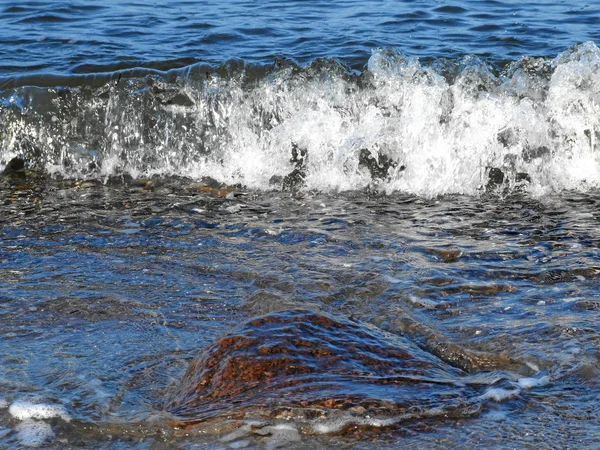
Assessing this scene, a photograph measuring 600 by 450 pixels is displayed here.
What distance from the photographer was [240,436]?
2957 millimetres

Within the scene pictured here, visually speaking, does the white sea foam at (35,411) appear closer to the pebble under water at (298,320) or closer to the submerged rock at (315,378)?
the pebble under water at (298,320)

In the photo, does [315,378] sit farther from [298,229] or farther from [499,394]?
[298,229]

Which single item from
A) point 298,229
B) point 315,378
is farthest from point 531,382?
point 298,229

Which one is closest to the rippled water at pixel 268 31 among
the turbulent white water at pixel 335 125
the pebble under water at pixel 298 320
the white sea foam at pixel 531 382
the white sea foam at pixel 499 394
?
the turbulent white water at pixel 335 125

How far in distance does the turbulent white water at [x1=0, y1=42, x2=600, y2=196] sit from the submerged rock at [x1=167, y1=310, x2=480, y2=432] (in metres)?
3.20

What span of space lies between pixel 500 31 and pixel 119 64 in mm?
4544

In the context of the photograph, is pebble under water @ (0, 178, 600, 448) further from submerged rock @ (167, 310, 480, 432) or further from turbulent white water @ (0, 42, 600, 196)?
turbulent white water @ (0, 42, 600, 196)

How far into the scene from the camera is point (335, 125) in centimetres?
746

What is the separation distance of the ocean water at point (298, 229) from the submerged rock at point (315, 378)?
0.01 metres

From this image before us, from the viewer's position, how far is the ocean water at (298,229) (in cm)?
315

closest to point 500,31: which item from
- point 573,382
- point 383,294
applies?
point 383,294

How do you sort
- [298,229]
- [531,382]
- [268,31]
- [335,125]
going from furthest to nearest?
[268,31] → [335,125] → [298,229] → [531,382]

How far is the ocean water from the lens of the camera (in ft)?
10.3

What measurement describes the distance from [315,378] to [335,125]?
14.8 ft
